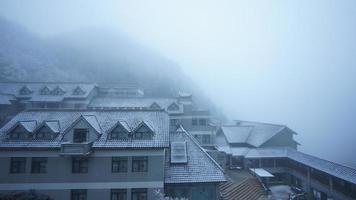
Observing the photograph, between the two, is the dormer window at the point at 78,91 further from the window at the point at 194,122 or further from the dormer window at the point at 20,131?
the dormer window at the point at 20,131

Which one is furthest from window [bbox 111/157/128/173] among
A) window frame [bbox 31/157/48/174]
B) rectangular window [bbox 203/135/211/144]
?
rectangular window [bbox 203/135/211/144]

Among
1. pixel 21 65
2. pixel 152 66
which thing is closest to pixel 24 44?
pixel 21 65

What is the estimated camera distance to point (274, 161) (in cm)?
4400

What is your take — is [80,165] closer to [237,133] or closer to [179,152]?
[179,152]

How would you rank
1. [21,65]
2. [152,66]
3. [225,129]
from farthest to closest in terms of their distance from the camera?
[152,66], [21,65], [225,129]

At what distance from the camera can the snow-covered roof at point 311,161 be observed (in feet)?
98.5

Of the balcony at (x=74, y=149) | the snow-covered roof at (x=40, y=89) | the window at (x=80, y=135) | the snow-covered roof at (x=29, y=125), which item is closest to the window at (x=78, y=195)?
the balcony at (x=74, y=149)

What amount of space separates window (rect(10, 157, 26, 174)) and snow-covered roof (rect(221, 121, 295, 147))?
37.8 meters

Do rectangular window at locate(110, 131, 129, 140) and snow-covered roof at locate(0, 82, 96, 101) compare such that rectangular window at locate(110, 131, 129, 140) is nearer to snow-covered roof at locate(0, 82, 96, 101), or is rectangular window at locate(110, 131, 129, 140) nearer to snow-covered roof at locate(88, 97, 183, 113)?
snow-covered roof at locate(88, 97, 183, 113)

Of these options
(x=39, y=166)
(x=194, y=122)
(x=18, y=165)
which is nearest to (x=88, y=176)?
(x=39, y=166)

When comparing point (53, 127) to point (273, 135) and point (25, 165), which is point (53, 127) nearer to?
point (25, 165)

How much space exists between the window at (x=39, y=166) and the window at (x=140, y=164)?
9.50 metres

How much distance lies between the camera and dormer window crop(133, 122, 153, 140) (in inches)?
1021

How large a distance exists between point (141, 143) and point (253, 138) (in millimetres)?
32426
